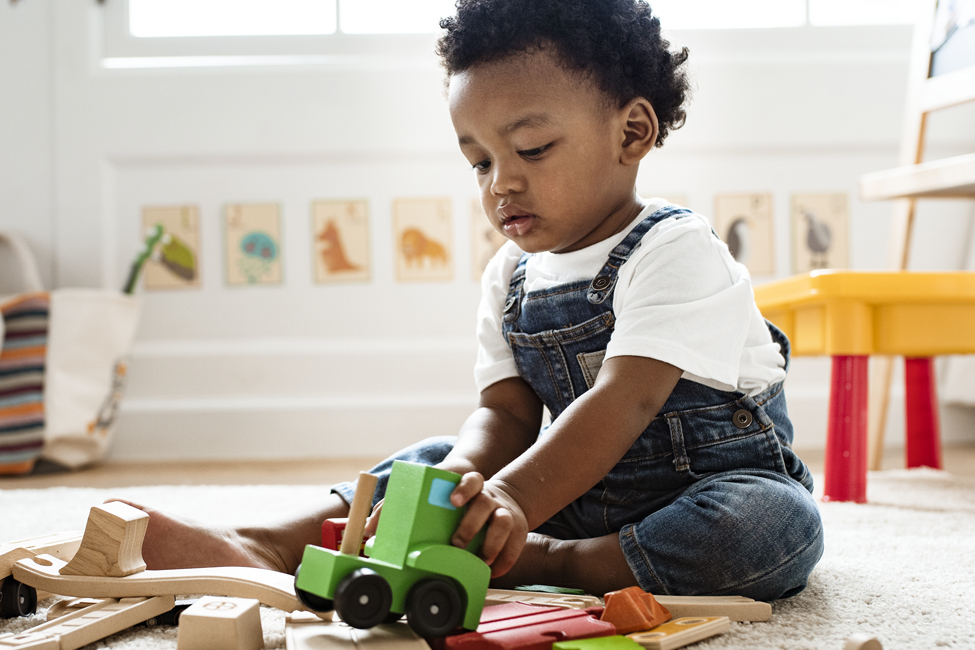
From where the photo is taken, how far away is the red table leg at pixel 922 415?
1.30 metres

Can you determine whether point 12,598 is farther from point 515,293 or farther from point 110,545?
point 515,293

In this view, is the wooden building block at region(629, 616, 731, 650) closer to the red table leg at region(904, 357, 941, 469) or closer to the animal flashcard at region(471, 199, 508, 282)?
the red table leg at region(904, 357, 941, 469)

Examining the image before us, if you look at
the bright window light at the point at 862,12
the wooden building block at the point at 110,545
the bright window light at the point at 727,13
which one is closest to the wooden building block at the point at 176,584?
the wooden building block at the point at 110,545

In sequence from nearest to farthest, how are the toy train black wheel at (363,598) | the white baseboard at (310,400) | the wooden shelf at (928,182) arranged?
1. the toy train black wheel at (363,598)
2. the wooden shelf at (928,182)
3. the white baseboard at (310,400)

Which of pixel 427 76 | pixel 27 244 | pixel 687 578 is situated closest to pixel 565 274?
pixel 687 578

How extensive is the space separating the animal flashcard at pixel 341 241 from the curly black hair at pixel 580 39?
3.18 ft

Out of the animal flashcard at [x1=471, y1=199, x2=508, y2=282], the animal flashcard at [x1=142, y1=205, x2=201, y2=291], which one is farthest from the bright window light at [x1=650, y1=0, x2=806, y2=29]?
the animal flashcard at [x1=142, y1=205, x2=201, y2=291]

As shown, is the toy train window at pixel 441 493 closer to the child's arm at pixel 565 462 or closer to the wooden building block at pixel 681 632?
the child's arm at pixel 565 462

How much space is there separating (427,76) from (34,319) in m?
0.85

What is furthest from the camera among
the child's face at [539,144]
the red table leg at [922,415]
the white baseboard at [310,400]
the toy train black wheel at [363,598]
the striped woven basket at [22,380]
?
the white baseboard at [310,400]

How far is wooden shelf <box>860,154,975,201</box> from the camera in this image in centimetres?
115

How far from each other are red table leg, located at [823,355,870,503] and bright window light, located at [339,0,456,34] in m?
1.08

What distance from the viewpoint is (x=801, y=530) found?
597 mm

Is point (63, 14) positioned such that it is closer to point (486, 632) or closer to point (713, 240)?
point (713, 240)
